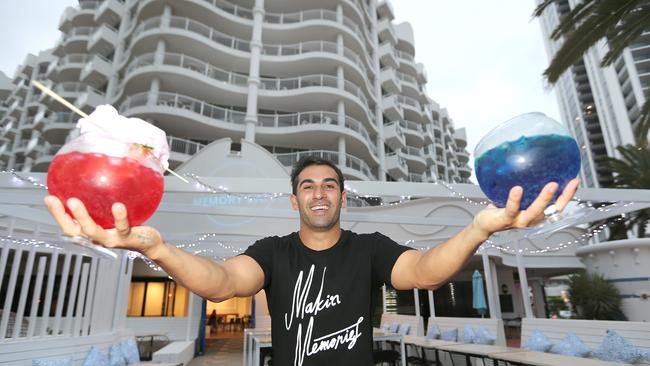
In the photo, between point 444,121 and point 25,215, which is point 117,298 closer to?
point 25,215

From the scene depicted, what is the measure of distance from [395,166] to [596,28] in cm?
2236

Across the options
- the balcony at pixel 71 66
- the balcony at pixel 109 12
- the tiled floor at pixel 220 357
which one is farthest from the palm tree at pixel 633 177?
the balcony at pixel 71 66

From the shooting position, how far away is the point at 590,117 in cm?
6762

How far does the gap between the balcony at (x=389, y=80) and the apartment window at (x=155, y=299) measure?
2204 centimetres

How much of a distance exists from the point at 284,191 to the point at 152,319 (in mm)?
9411

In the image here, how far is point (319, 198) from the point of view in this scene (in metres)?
1.64

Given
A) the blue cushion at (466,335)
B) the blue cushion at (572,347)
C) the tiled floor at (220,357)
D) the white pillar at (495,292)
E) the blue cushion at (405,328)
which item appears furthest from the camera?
the tiled floor at (220,357)

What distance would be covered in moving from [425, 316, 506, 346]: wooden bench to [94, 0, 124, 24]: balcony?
29.4 m

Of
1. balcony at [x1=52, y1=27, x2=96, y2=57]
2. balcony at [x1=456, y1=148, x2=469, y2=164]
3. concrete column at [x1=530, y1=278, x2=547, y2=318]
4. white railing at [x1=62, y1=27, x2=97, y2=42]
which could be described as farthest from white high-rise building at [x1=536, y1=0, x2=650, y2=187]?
white railing at [x1=62, y1=27, x2=97, y2=42]

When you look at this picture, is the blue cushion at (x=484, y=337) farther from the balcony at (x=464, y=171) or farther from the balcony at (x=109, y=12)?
the balcony at (x=464, y=171)

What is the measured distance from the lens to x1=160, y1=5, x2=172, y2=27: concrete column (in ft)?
73.9

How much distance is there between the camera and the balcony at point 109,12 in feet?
90.2

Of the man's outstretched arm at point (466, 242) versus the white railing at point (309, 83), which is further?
the white railing at point (309, 83)

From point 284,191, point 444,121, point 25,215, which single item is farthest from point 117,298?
point 444,121
